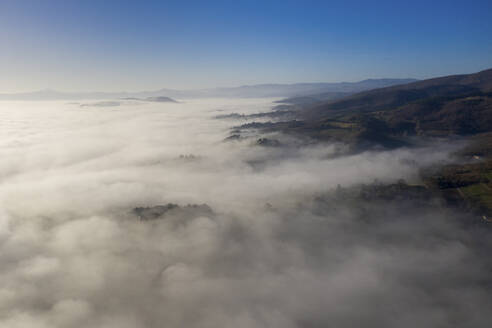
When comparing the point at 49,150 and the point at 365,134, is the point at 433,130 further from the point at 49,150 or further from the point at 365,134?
the point at 49,150

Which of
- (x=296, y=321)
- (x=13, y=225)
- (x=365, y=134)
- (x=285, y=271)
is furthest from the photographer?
(x=365, y=134)

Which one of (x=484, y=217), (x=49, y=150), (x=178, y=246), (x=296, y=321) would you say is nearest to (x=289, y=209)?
(x=178, y=246)

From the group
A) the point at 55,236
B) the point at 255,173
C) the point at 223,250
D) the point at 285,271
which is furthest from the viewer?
the point at 255,173

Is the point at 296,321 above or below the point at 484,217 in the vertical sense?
below

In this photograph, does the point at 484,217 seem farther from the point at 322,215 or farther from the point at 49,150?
the point at 49,150

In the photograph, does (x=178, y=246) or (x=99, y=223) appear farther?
(x=99, y=223)

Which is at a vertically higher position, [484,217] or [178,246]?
[484,217]

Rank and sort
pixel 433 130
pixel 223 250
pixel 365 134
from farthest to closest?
1. pixel 433 130
2. pixel 365 134
3. pixel 223 250

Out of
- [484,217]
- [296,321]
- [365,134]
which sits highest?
[365,134]

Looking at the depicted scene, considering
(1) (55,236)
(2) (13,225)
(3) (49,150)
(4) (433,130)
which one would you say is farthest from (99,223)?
(4) (433,130)
